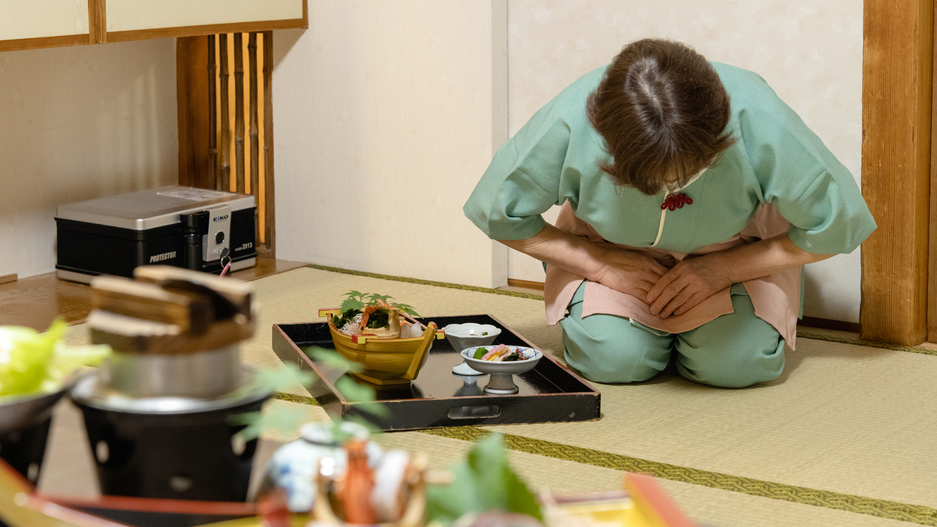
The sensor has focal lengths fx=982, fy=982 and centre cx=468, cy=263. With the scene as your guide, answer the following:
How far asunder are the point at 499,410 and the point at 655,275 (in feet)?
1.65

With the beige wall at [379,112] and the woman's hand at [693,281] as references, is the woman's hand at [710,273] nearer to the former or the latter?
the woman's hand at [693,281]

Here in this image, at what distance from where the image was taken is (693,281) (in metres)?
2.04

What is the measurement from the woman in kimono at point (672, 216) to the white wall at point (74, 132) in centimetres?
166

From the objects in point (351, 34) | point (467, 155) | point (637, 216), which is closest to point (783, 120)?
point (637, 216)

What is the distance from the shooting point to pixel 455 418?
5.90ft

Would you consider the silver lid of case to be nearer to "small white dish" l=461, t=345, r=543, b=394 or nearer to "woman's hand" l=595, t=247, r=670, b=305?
"small white dish" l=461, t=345, r=543, b=394

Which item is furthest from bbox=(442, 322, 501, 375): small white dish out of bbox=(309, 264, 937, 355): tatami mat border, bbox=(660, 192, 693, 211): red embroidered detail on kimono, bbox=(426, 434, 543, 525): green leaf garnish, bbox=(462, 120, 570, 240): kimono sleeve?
bbox=(426, 434, 543, 525): green leaf garnish

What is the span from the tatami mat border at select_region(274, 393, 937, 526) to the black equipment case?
1444 millimetres

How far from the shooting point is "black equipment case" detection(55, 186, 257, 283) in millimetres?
2883

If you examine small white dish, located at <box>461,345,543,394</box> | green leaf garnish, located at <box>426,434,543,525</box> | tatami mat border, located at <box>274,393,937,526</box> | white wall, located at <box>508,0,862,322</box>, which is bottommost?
tatami mat border, located at <box>274,393,937,526</box>

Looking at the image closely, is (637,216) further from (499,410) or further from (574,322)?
(499,410)

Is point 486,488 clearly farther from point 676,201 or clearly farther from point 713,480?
point 676,201

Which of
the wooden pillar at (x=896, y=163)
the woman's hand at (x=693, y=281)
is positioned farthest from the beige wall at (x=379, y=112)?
the woman's hand at (x=693, y=281)

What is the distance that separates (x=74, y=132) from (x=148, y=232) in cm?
55
